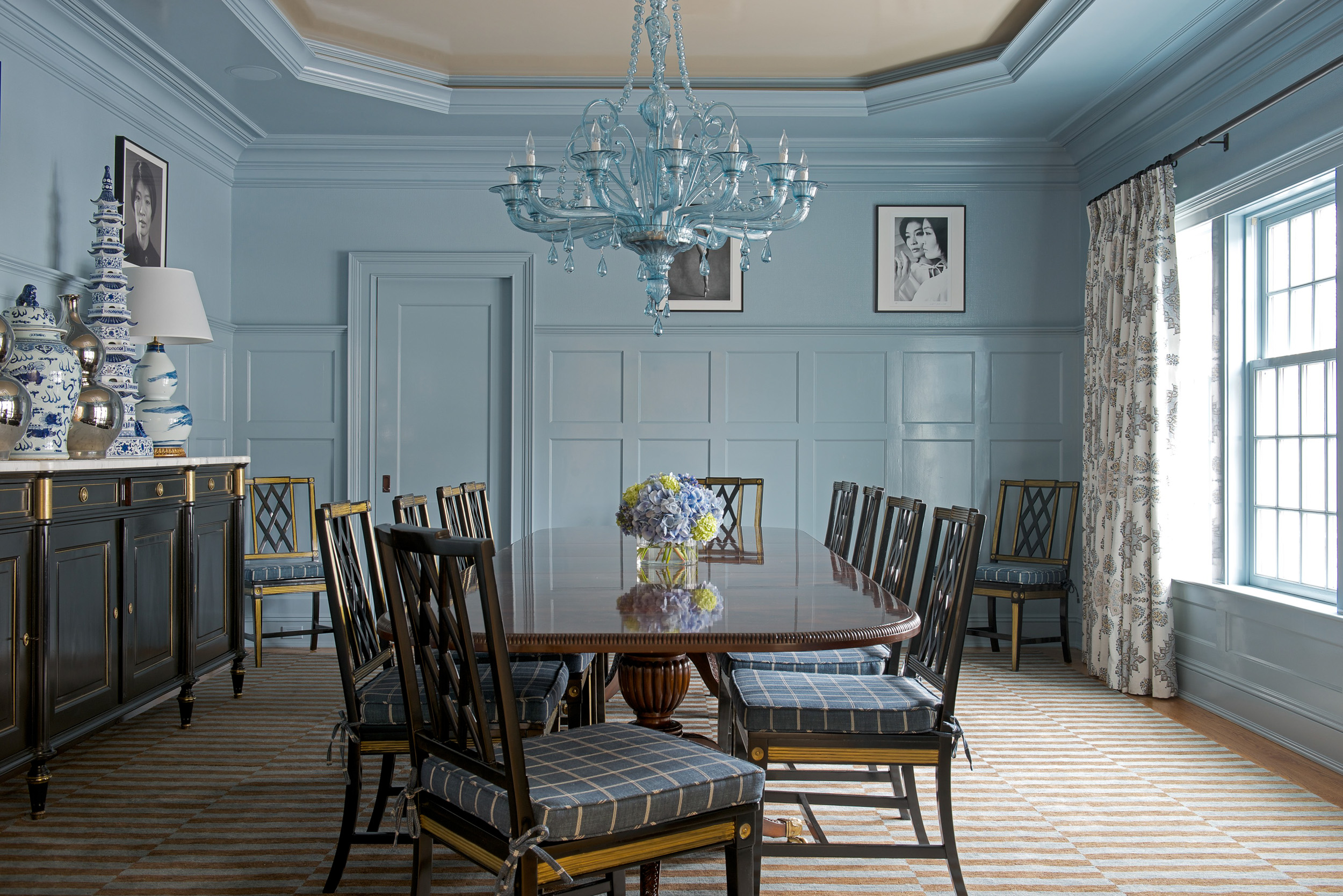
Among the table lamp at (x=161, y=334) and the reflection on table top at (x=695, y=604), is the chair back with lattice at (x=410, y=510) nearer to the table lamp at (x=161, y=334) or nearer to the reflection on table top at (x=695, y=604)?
the reflection on table top at (x=695, y=604)

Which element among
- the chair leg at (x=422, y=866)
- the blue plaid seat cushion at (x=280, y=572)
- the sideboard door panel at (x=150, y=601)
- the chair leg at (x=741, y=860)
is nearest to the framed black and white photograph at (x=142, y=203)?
the sideboard door panel at (x=150, y=601)

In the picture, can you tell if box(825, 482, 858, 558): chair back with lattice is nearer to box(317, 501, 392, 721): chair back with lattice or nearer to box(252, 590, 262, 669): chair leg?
box(317, 501, 392, 721): chair back with lattice

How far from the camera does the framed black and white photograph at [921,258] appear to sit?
5.75 m

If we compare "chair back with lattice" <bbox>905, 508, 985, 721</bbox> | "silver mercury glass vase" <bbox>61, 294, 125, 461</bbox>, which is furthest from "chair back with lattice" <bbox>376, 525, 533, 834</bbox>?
"silver mercury glass vase" <bbox>61, 294, 125, 461</bbox>

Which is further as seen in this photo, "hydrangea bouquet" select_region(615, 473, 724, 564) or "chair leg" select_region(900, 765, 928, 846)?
"hydrangea bouquet" select_region(615, 473, 724, 564)

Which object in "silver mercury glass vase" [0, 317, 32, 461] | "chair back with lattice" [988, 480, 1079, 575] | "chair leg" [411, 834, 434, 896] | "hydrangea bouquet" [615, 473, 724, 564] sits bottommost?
"chair leg" [411, 834, 434, 896]

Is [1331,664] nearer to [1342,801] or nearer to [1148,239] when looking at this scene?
[1342,801]

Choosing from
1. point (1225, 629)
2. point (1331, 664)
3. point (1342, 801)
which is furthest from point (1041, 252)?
point (1342, 801)

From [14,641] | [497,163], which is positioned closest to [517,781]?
[14,641]

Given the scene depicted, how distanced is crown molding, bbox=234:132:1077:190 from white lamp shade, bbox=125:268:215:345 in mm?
1643

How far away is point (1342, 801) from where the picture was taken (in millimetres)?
3057

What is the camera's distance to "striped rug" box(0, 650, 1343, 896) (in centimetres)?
244

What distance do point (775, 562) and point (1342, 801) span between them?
197cm

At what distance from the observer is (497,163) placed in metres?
5.68
